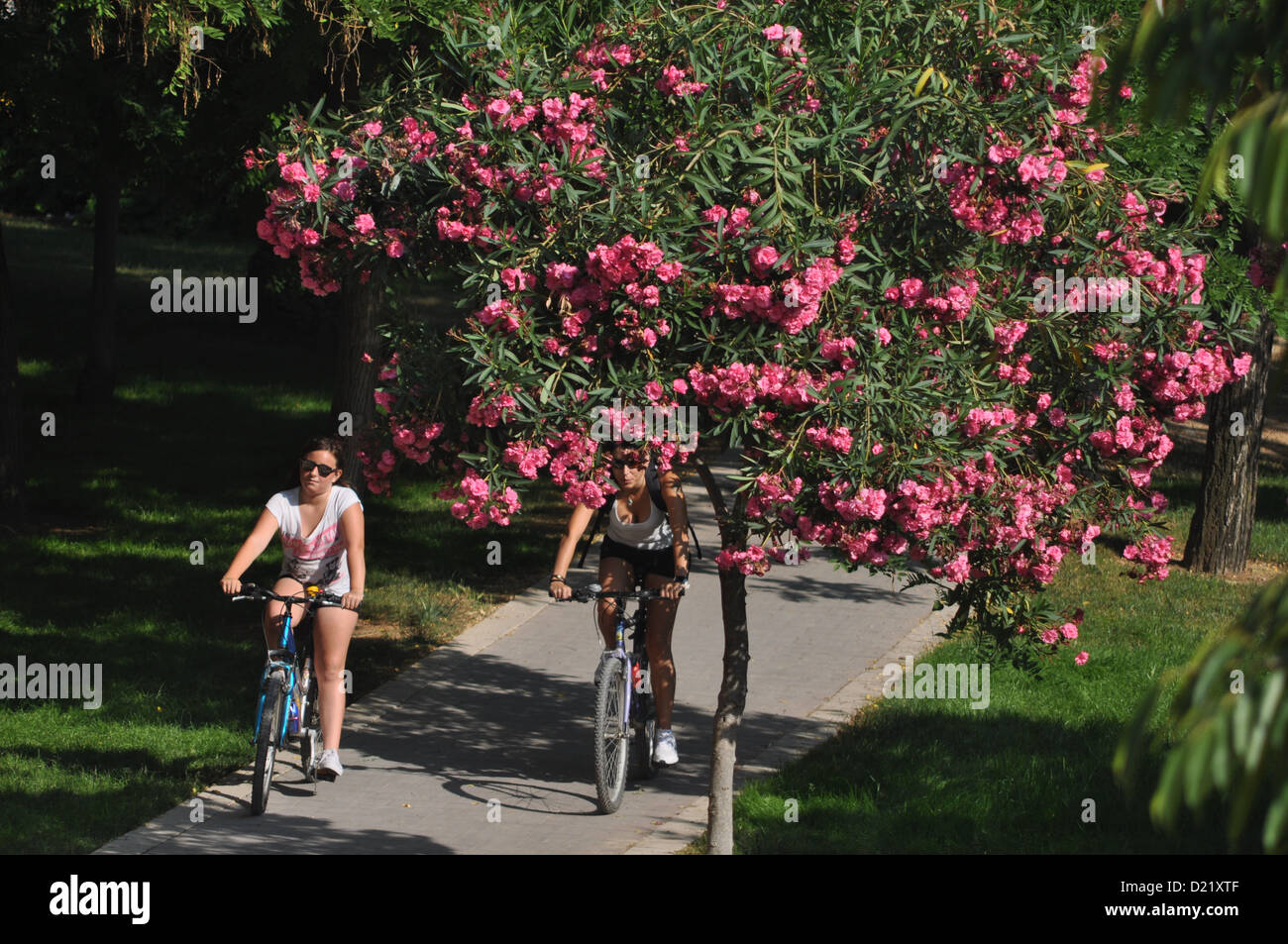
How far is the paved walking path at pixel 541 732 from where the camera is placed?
7168 millimetres

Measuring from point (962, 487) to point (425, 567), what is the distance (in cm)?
753

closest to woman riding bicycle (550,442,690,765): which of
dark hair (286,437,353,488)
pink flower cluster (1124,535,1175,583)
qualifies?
dark hair (286,437,353,488)

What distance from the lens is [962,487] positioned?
5.62m

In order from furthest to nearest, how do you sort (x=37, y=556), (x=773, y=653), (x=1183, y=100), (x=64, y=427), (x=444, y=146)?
(x=64, y=427)
(x=37, y=556)
(x=773, y=653)
(x=444, y=146)
(x=1183, y=100)

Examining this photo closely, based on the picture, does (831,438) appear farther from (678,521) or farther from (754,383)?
(678,521)

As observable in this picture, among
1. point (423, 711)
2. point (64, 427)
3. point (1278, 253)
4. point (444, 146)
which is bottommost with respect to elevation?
point (423, 711)

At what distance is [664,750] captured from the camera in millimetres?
8078

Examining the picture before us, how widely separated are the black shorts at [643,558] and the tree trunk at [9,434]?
742 cm

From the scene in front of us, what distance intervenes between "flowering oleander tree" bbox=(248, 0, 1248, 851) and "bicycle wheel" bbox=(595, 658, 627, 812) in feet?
5.05

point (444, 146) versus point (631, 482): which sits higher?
point (444, 146)

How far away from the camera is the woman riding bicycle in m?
7.54

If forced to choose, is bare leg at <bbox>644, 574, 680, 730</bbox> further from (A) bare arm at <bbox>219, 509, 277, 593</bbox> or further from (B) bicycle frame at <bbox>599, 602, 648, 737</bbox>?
(A) bare arm at <bbox>219, 509, 277, 593</bbox>

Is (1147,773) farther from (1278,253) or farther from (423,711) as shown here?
(423,711)

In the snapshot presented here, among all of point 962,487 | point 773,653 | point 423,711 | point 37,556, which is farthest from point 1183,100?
point 37,556
